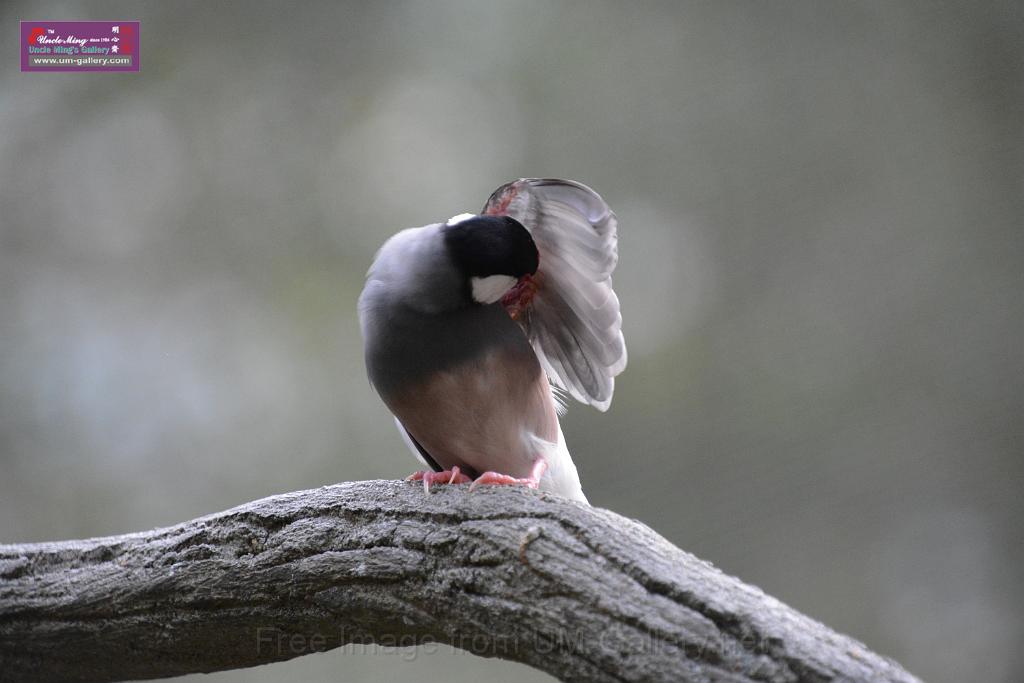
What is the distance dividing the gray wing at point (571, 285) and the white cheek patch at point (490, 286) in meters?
0.19

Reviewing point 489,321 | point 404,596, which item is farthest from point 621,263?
point 404,596

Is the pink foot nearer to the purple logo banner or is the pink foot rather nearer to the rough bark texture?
the rough bark texture

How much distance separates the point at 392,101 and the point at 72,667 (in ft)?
7.12

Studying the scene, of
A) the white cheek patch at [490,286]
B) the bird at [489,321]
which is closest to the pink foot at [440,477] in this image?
the bird at [489,321]

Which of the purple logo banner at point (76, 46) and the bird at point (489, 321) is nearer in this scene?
the bird at point (489, 321)

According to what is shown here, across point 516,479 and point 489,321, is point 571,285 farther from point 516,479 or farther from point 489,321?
point 516,479

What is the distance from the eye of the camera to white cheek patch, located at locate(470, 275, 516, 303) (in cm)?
158

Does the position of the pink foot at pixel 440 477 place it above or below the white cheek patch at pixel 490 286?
below

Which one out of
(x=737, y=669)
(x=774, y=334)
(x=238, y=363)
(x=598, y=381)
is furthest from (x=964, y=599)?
(x=238, y=363)

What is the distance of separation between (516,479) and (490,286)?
0.37 m

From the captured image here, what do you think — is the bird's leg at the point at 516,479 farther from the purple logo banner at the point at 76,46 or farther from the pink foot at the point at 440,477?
the purple logo banner at the point at 76,46

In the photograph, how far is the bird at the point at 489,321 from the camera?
1576 millimetres

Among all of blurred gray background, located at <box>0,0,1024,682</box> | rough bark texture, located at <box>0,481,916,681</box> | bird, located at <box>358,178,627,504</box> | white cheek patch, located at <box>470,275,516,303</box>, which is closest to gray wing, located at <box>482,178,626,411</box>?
bird, located at <box>358,178,627,504</box>

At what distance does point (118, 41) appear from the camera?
301 cm
